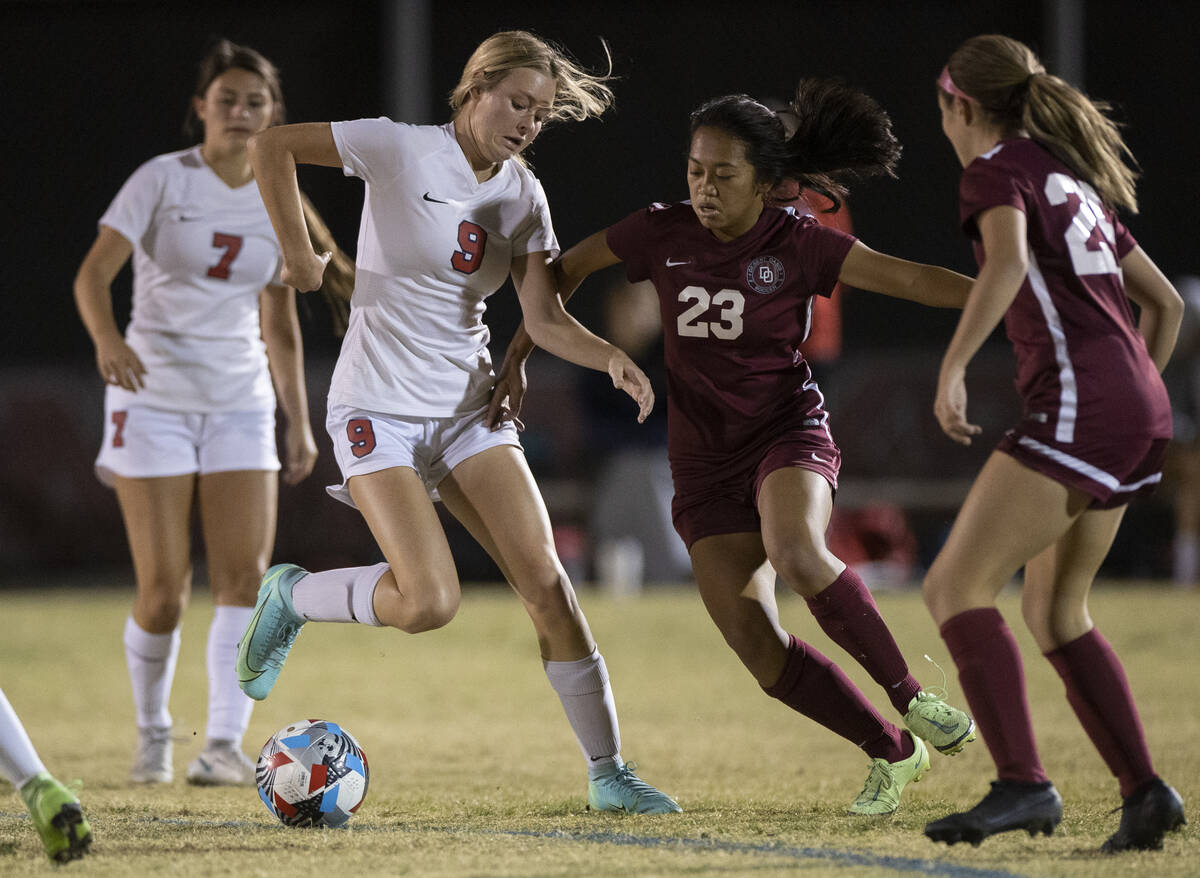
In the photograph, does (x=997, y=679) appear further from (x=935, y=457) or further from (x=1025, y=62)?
(x=935, y=457)

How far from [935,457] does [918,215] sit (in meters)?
3.60

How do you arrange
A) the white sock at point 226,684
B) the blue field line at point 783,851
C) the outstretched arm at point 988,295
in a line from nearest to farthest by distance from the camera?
the blue field line at point 783,851, the outstretched arm at point 988,295, the white sock at point 226,684

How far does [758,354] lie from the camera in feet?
13.1

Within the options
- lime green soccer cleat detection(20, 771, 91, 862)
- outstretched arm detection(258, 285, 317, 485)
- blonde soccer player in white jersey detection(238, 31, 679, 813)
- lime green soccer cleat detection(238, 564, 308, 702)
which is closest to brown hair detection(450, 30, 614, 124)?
blonde soccer player in white jersey detection(238, 31, 679, 813)

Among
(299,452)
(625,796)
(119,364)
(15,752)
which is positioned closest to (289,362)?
(299,452)

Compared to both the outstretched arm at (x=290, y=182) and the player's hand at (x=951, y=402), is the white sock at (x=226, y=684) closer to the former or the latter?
the outstretched arm at (x=290, y=182)

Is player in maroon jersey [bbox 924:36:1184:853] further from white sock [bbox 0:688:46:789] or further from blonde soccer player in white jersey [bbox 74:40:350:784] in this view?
blonde soccer player in white jersey [bbox 74:40:350:784]

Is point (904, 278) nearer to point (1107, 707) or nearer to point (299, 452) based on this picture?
point (1107, 707)

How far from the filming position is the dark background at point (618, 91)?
16188 mm

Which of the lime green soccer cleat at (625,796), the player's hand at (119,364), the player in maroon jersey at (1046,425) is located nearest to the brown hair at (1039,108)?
the player in maroon jersey at (1046,425)

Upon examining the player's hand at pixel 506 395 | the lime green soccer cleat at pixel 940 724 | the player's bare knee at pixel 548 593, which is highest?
the player's hand at pixel 506 395

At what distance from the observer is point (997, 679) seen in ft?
10.7

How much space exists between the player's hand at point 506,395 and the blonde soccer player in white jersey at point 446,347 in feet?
0.12

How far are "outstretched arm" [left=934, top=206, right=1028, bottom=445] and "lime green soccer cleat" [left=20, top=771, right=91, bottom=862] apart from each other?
79.9 inches
